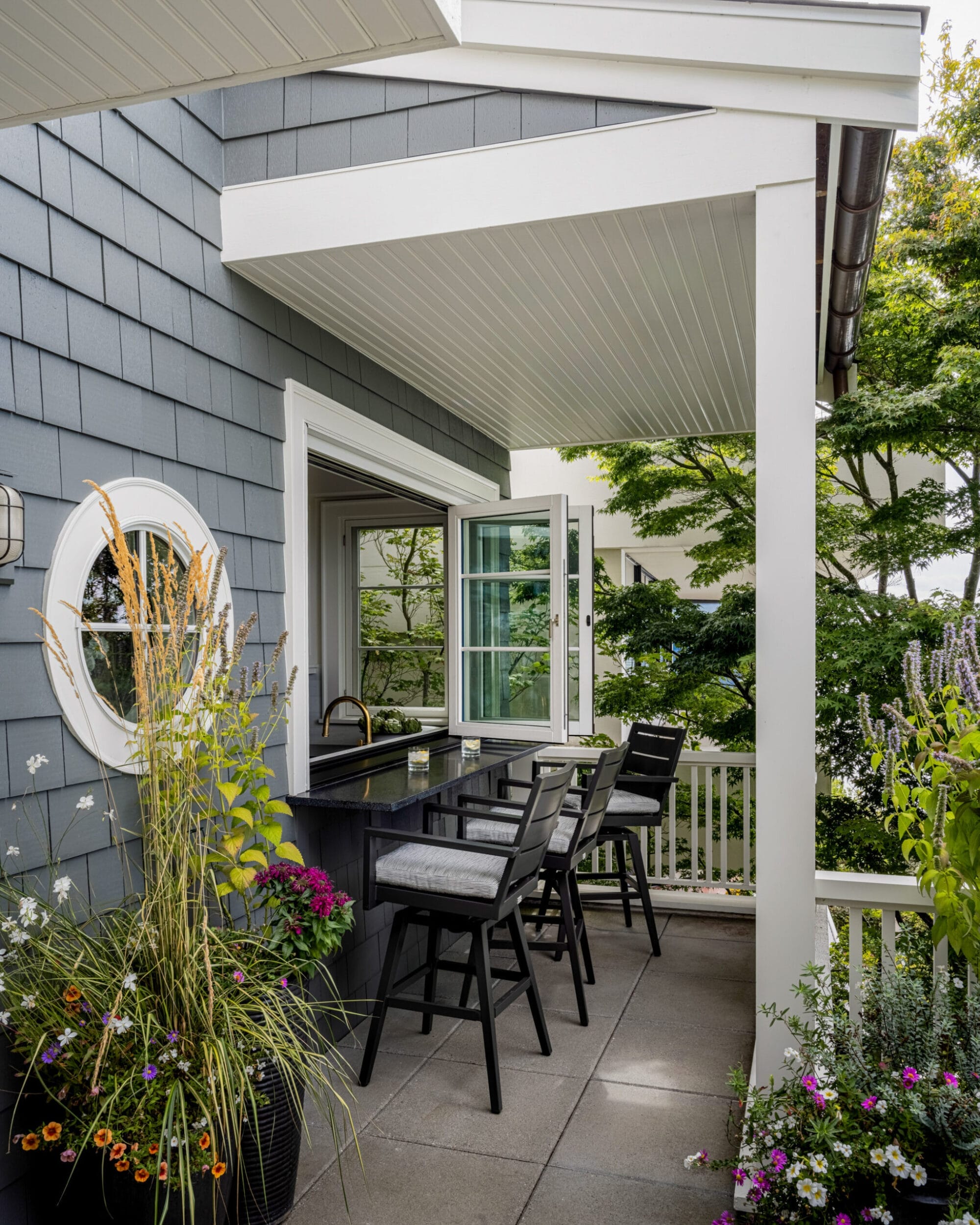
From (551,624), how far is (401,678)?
85.4 inches

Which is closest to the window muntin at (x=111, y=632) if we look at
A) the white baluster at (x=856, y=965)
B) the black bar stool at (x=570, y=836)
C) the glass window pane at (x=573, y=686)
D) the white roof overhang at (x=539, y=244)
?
the white roof overhang at (x=539, y=244)

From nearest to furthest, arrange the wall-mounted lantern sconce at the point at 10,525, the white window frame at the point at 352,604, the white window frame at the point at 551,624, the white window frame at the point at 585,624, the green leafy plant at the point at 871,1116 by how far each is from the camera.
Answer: the green leafy plant at the point at 871,1116 < the wall-mounted lantern sconce at the point at 10,525 < the white window frame at the point at 551,624 < the white window frame at the point at 585,624 < the white window frame at the point at 352,604

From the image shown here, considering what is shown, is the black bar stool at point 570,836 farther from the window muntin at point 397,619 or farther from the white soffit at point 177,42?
the window muntin at point 397,619

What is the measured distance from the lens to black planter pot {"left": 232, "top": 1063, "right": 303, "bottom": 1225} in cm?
223

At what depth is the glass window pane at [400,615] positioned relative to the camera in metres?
6.69

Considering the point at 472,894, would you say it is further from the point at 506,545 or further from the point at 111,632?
the point at 506,545

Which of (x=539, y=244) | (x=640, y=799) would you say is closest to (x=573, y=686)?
(x=640, y=799)

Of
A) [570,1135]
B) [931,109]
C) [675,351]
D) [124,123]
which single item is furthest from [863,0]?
[931,109]

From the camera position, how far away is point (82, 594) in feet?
7.75

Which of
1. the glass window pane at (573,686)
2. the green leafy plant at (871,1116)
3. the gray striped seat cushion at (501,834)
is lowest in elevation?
the green leafy plant at (871,1116)

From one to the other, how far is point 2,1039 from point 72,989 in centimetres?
24

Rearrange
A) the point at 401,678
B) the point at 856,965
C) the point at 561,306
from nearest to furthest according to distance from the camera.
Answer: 1. the point at 856,965
2. the point at 561,306
3. the point at 401,678

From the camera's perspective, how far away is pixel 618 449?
6.63 m

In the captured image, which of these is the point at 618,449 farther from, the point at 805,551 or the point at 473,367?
the point at 805,551
